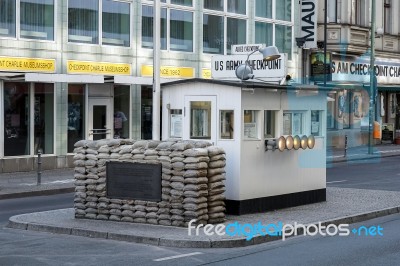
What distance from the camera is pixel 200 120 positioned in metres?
14.5

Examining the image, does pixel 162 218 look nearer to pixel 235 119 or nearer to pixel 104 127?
pixel 235 119

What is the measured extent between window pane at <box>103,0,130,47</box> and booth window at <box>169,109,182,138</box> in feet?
44.7

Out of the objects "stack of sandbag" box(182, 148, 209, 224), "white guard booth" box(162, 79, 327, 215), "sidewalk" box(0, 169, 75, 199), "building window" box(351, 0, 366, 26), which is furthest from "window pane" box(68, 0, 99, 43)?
"building window" box(351, 0, 366, 26)

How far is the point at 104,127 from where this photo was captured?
93.0ft

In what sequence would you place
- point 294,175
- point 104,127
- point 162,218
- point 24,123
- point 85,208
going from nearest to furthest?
point 162,218
point 85,208
point 294,175
point 24,123
point 104,127

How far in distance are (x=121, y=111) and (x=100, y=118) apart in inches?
40.8

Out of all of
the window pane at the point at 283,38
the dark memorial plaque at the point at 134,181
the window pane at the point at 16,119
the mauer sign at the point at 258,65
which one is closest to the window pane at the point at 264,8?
the window pane at the point at 283,38

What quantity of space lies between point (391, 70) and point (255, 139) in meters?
32.1

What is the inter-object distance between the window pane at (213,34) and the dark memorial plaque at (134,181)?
63.3 ft

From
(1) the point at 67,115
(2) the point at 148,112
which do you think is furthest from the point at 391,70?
(1) the point at 67,115

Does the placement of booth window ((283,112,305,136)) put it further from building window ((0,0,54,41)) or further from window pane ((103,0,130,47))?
window pane ((103,0,130,47))

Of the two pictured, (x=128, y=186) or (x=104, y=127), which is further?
(x=104, y=127)

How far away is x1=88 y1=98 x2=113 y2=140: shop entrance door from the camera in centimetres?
2777

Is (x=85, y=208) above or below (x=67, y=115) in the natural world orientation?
below
